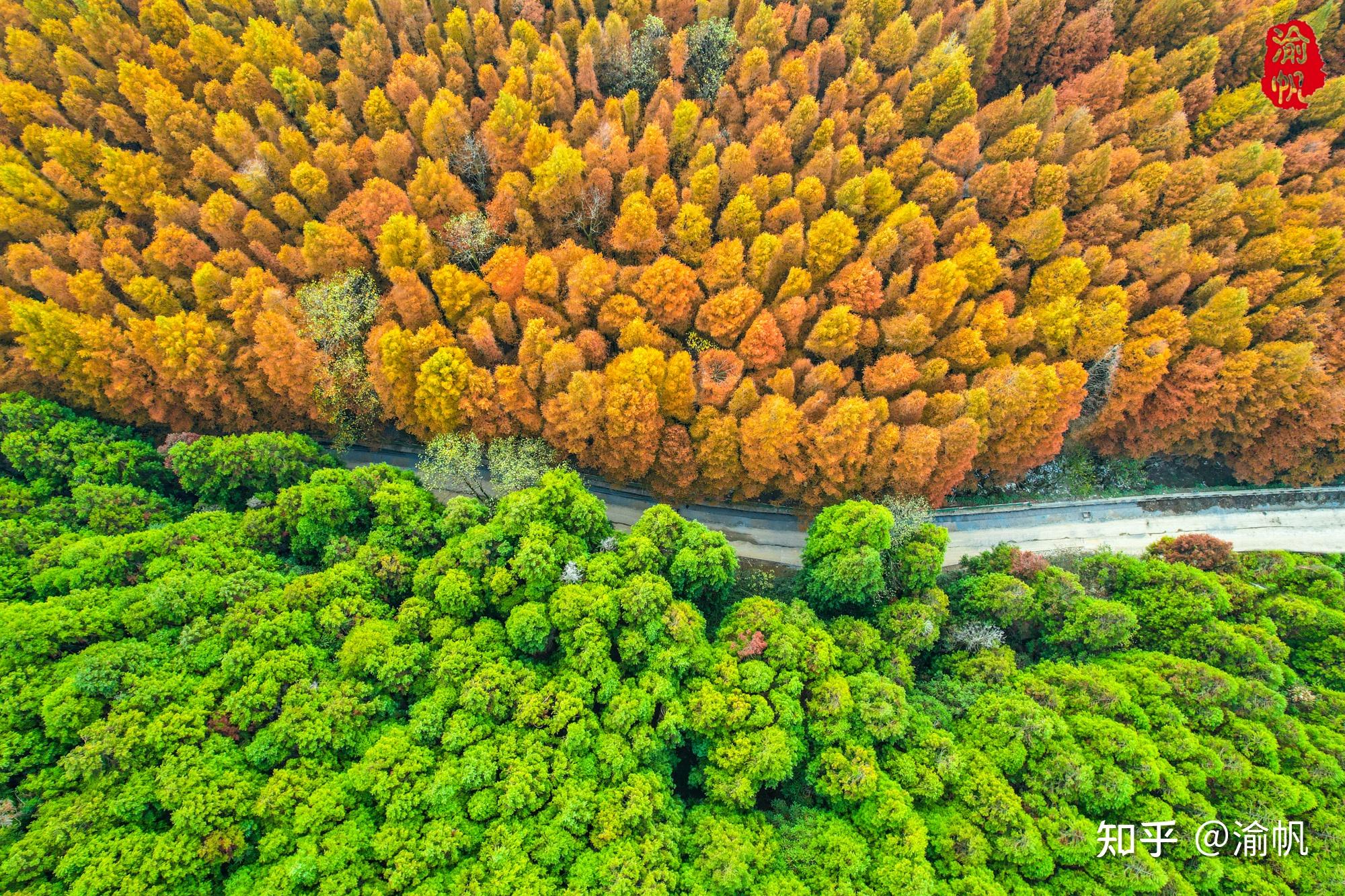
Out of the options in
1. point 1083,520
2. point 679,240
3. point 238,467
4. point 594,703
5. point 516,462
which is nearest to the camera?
point 594,703

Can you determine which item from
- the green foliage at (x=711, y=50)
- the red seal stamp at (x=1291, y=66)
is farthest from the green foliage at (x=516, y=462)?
the red seal stamp at (x=1291, y=66)

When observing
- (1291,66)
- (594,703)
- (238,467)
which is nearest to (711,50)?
(238,467)

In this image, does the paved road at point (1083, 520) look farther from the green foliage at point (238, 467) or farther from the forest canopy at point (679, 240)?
the green foliage at point (238, 467)

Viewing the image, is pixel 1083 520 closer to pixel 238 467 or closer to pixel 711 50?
pixel 711 50

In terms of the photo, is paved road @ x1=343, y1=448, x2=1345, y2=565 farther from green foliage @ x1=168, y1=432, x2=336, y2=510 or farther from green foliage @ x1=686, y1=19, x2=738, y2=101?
green foliage @ x1=686, y1=19, x2=738, y2=101

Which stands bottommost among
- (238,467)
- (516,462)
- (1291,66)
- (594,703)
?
(594,703)

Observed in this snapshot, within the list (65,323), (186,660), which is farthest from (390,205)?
(186,660)
